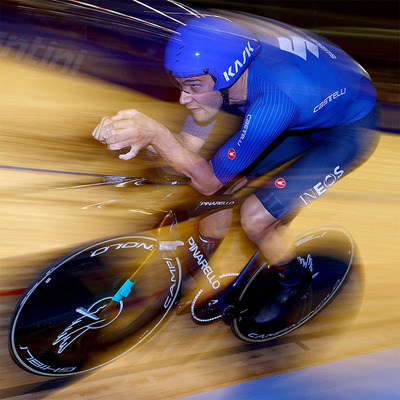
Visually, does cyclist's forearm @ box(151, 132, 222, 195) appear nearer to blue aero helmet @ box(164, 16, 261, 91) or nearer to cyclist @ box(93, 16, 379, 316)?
cyclist @ box(93, 16, 379, 316)

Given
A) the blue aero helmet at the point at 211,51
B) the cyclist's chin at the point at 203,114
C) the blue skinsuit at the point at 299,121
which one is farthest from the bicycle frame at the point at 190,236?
the blue aero helmet at the point at 211,51

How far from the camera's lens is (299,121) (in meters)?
1.93

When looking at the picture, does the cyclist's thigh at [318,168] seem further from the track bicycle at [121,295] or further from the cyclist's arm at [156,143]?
the cyclist's arm at [156,143]

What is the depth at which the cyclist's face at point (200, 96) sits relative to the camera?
5.64 feet

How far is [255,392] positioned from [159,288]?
1.89ft

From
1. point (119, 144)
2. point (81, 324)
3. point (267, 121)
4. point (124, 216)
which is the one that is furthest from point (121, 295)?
point (124, 216)

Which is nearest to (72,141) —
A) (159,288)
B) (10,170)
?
(10,170)

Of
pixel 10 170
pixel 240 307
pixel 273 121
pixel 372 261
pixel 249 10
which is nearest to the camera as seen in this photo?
pixel 273 121

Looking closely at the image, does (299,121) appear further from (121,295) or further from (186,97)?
(121,295)

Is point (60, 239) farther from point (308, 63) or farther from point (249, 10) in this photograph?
point (249, 10)

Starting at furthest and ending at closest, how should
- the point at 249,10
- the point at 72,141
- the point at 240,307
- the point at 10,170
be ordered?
the point at 249,10
the point at 72,141
the point at 10,170
the point at 240,307

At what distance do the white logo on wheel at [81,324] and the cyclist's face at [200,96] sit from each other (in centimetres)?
83

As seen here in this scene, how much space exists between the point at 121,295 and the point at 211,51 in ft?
3.21

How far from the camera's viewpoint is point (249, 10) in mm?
8406
